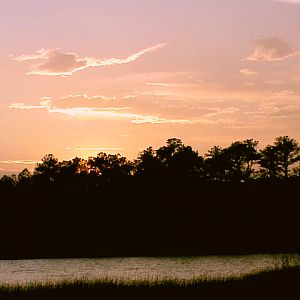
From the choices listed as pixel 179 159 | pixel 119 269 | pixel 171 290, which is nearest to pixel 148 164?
pixel 179 159

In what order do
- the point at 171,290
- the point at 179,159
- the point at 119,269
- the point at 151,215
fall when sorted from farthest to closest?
the point at 179,159 < the point at 151,215 < the point at 119,269 < the point at 171,290

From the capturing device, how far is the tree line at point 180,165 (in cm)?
12206

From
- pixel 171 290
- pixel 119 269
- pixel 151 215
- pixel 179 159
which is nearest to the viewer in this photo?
pixel 171 290

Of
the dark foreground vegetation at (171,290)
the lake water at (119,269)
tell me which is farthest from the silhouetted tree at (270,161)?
the dark foreground vegetation at (171,290)

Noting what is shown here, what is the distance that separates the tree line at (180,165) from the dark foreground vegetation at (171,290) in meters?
93.0

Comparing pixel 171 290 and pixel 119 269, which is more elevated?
pixel 171 290

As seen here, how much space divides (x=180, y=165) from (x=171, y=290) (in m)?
97.6

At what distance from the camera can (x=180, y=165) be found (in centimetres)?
12194

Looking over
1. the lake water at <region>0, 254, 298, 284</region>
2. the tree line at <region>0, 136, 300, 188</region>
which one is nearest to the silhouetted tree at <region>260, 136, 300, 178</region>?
the tree line at <region>0, 136, 300, 188</region>

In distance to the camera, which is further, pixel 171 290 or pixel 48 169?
pixel 48 169

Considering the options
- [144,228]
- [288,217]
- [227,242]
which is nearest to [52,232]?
[144,228]

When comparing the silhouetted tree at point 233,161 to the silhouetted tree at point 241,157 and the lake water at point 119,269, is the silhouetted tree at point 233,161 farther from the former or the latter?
the lake water at point 119,269

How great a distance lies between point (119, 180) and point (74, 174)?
61.1ft

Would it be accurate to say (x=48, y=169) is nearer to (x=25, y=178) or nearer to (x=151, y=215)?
(x=25, y=178)
